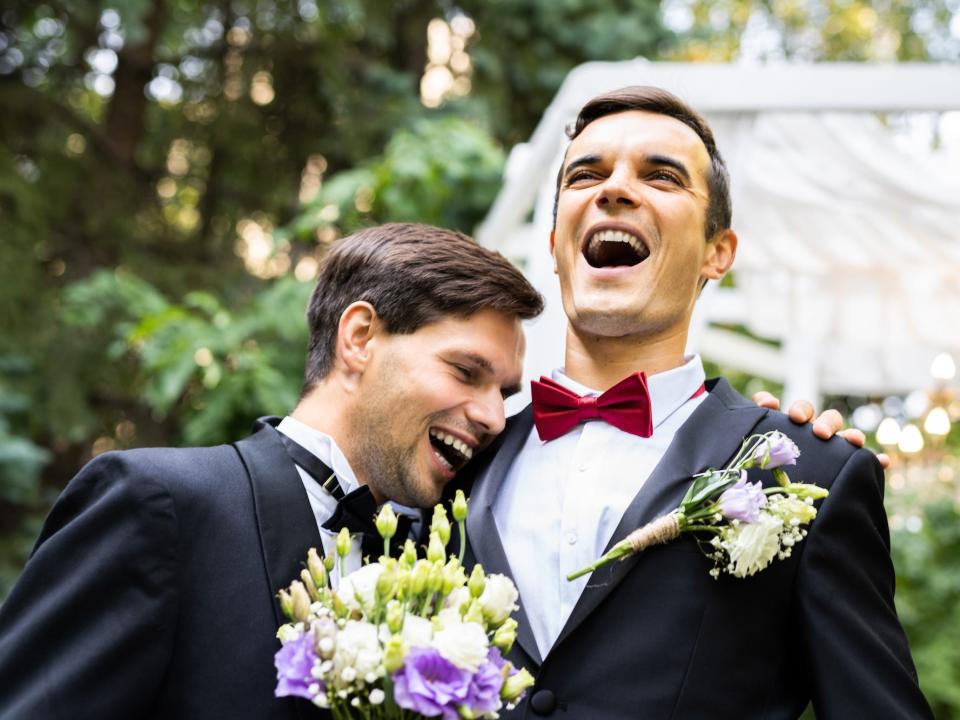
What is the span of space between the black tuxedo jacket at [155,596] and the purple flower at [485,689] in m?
0.53

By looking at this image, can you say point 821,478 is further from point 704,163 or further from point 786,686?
point 704,163

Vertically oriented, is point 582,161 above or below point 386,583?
above

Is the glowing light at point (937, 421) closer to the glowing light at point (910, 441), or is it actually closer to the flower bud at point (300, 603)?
the glowing light at point (910, 441)

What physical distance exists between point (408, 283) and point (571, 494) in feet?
2.03

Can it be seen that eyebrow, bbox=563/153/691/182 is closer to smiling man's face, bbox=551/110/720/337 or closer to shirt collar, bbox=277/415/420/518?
smiling man's face, bbox=551/110/720/337

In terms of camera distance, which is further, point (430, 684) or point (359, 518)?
point (359, 518)

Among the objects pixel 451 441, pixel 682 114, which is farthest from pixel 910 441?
pixel 451 441

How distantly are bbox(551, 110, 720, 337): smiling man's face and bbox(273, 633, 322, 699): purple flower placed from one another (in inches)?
38.5

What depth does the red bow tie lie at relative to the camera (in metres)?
2.22

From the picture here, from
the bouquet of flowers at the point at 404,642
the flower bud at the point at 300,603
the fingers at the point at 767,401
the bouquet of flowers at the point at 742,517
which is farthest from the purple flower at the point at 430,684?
the fingers at the point at 767,401

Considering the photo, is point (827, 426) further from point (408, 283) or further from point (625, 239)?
point (408, 283)

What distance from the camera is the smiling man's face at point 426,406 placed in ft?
7.75

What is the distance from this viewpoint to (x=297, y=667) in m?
1.64

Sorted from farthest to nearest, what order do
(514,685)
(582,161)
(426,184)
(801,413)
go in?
(426,184), (582,161), (801,413), (514,685)
